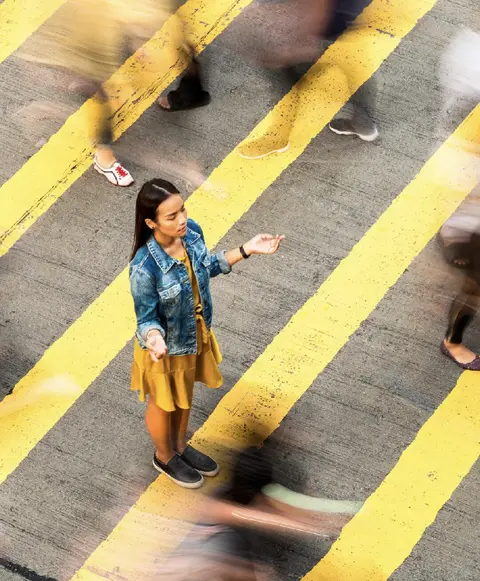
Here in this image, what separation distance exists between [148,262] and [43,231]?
2640mm

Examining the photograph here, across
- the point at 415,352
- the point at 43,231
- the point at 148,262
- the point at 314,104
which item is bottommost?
the point at 415,352

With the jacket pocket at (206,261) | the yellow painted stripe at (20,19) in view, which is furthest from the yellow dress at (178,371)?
the yellow painted stripe at (20,19)

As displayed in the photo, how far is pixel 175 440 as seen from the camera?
7430mm

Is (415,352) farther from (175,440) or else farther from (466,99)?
(466,99)

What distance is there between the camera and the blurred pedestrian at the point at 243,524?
22.8 ft

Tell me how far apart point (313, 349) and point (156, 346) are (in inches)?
82.5

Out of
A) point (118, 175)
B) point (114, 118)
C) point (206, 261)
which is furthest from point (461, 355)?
point (114, 118)

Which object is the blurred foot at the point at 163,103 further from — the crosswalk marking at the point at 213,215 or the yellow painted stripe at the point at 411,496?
the yellow painted stripe at the point at 411,496

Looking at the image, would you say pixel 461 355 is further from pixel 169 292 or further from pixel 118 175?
pixel 118 175

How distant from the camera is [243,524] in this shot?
7188 mm

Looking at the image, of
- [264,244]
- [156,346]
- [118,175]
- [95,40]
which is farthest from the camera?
[95,40]

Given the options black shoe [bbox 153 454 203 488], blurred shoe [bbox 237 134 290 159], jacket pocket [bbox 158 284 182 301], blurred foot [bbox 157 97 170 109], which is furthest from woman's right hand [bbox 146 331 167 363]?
blurred foot [bbox 157 97 170 109]

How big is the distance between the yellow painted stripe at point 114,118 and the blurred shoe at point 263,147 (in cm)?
89

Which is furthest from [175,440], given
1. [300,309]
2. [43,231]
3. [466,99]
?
[466,99]
